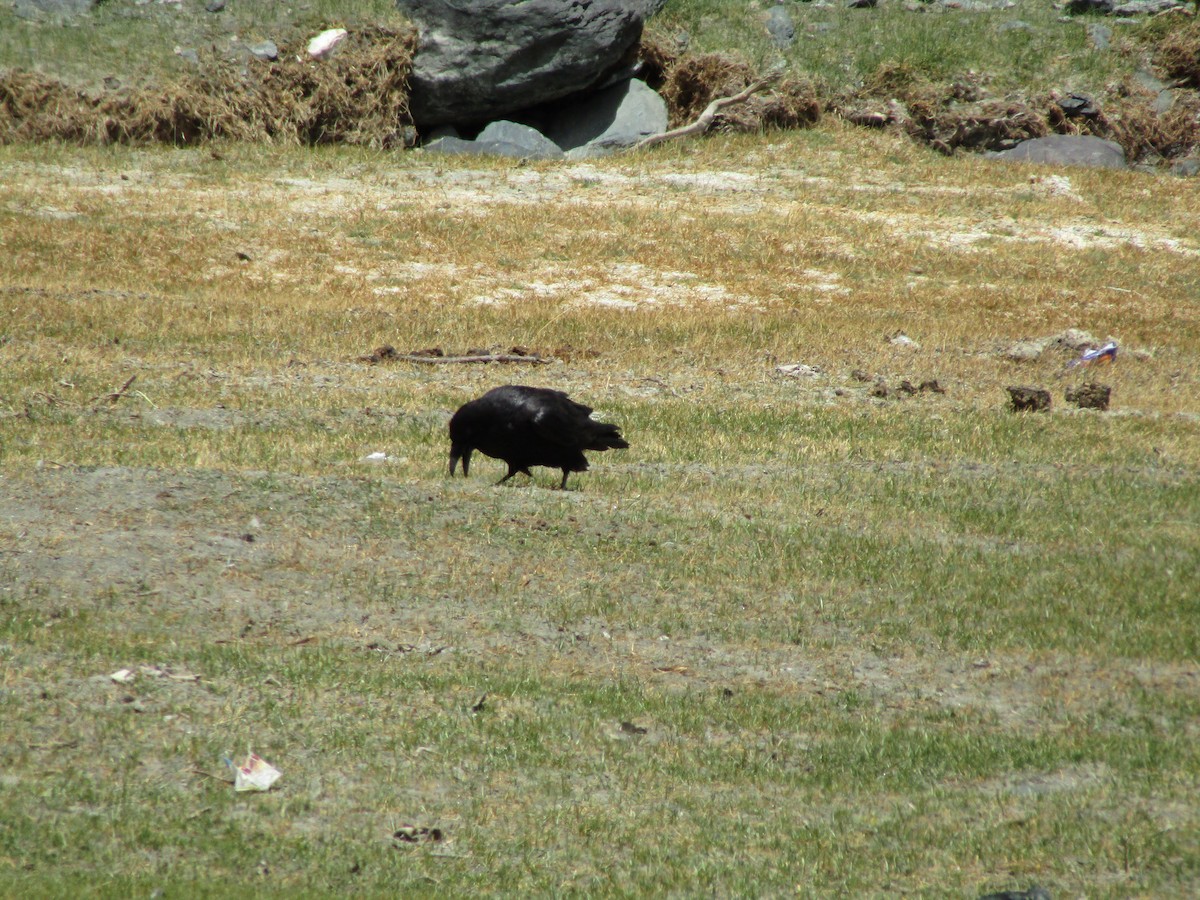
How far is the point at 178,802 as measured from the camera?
5.71m

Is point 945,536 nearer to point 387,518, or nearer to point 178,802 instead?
point 387,518

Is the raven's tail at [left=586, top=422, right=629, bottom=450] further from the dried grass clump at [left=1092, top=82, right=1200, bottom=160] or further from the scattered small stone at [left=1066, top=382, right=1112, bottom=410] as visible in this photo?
the dried grass clump at [left=1092, top=82, right=1200, bottom=160]

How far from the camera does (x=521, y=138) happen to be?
3144cm

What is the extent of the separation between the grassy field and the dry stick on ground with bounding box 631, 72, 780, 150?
1237 cm

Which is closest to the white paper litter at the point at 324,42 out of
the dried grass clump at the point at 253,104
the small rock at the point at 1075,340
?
the dried grass clump at the point at 253,104

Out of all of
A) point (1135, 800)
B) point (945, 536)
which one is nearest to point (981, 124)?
point (945, 536)

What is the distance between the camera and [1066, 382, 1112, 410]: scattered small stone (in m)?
15.4

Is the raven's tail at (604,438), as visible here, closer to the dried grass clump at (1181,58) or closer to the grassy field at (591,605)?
the grassy field at (591,605)

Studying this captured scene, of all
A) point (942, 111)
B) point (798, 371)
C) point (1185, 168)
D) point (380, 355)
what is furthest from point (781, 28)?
point (380, 355)

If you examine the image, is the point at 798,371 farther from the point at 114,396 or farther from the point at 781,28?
the point at 781,28

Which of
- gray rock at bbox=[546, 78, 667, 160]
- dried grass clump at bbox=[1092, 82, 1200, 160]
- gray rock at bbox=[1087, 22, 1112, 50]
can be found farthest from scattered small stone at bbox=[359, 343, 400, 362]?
gray rock at bbox=[1087, 22, 1112, 50]

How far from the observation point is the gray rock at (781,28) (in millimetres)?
35344

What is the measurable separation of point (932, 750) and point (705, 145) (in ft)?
87.0

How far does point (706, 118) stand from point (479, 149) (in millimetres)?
5858
